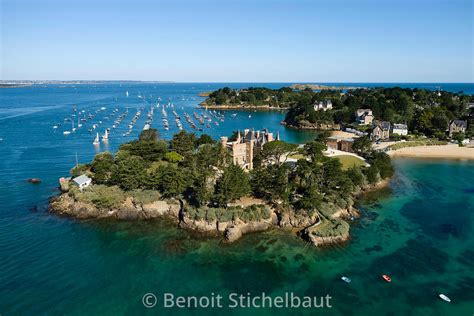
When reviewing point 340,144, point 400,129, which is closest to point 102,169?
point 340,144

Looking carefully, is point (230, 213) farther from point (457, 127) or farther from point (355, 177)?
point (457, 127)

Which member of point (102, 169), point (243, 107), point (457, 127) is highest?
point (243, 107)

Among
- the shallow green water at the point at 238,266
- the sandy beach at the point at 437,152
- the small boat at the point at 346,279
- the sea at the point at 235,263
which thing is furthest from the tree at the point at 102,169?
the sandy beach at the point at 437,152

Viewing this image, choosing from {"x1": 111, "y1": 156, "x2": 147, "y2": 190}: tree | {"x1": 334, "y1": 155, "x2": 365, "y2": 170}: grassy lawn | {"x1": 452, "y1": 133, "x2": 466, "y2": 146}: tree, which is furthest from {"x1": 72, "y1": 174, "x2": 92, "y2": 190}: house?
{"x1": 452, "y1": 133, "x2": 466, "y2": 146}: tree

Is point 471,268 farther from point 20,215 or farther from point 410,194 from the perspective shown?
point 20,215

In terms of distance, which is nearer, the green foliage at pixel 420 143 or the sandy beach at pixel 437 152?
the sandy beach at pixel 437 152

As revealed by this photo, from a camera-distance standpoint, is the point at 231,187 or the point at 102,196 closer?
the point at 231,187

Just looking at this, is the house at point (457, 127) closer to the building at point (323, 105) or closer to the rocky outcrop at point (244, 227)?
the building at point (323, 105)
